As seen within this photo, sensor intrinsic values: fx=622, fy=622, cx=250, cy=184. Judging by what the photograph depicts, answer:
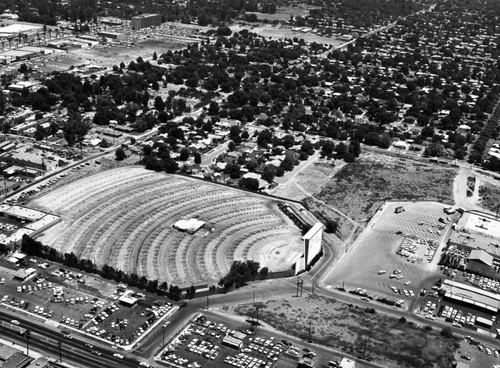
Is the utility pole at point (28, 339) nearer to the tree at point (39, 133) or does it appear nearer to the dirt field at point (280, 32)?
the tree at point (39, 133)

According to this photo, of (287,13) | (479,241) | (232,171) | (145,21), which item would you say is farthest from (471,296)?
(287,13)

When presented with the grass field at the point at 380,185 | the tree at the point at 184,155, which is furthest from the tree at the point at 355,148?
the tree at the point at 184,155

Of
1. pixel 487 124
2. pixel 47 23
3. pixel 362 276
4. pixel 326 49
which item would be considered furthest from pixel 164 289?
pixel 47 23

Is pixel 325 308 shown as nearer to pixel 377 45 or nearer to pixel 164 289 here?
pixel 164 289

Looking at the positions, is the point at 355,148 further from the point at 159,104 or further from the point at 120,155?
the point at 159,104

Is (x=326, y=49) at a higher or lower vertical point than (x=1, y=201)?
higher

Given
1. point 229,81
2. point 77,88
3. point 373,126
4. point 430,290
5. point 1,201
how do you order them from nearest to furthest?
1. point 430,290
2. point 1,201
3. point 373,126
4. point 77,88
5. point 229,81

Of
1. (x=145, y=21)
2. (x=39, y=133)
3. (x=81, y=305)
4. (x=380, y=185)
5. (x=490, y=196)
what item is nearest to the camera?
(x=81, y=305)
